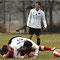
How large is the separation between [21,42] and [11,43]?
1.28 ft

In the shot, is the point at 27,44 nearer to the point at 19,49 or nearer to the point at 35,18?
the point at 19,49

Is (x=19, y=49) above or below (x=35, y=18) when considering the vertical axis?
below

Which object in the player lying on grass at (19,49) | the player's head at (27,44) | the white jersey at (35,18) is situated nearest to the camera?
the player's head at (27,44)

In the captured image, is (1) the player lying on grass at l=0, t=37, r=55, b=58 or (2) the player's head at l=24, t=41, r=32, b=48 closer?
(2) the player's head at l=24, t=41, r=32, b=48

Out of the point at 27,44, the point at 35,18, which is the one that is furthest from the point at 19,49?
the point at 35,18

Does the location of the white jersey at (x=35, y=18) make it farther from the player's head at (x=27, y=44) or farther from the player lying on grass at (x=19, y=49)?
the player's head at (x=27, y=44)

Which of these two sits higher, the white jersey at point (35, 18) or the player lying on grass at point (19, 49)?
the white jersey at point (35, 18)

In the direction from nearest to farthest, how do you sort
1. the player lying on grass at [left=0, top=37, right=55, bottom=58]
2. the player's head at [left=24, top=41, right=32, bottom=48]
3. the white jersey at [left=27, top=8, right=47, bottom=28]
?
1. the player's head at [left=24, top=41, right=32, bottom=48]
2. the player lying on grass at [left=0, top=37, right=55, bottom=58]
3. the white jersey at [left=27, top=8, right=47, bottom=28]

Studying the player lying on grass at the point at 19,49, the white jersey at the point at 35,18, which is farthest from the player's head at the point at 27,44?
Answer: the white jersey at the point at 35,18

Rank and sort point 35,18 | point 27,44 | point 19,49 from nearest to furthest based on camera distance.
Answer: point 27,44 → point 19,49 → point 35,18

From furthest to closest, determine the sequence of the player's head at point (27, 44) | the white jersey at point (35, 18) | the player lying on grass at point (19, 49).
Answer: the white jersey at point (35, 18)
the player lying on grass at point (19, 49)
the player's head at point (27, 44)

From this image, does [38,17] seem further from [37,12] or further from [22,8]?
[22,8]

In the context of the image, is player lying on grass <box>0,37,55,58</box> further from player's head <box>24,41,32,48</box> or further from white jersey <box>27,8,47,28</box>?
white jersey <box>27,8,47,28</box>

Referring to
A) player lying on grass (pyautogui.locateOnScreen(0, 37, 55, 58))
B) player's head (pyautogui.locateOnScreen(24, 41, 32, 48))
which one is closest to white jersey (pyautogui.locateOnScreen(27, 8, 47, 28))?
player lying on grass (pyautogui.locateOnScreen(0, 37, 55, 58))
